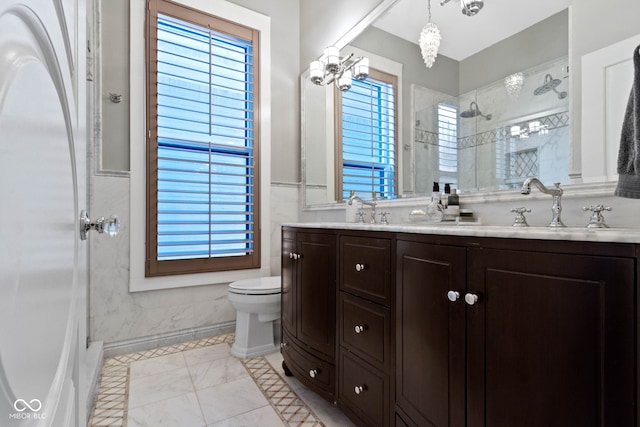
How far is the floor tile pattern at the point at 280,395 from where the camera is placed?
4.90 feet

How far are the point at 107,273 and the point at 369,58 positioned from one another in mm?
2300

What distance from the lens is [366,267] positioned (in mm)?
1255

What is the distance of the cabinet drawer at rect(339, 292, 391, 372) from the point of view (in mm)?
1167

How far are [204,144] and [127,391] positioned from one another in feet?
5.49

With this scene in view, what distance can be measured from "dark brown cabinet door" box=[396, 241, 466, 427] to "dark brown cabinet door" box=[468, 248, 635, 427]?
0.13 ft

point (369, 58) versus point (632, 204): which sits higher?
point (369, 58)

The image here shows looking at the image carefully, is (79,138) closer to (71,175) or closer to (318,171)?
(71,175)

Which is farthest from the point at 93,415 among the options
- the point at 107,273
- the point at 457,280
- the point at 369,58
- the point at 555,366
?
the point at 369,58

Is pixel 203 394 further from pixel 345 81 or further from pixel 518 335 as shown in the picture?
pixel 345 81

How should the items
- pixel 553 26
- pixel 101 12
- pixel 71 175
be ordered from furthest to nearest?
pixel 101 12, pixel 553 26, pixel 71 175

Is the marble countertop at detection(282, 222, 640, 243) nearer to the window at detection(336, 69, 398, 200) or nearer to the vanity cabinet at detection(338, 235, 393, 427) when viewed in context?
the vanity cabinet at detection(338, 235, 393, 427)

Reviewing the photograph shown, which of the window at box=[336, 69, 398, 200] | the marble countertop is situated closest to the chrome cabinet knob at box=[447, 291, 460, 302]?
the marble countertop

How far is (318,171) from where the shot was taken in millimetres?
2670

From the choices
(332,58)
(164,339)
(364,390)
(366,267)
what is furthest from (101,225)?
(332,58)
